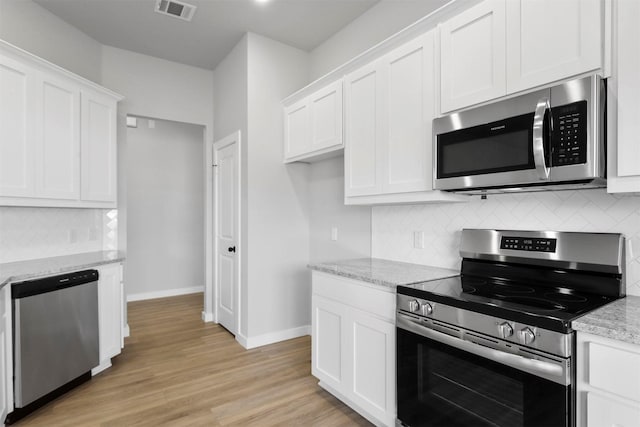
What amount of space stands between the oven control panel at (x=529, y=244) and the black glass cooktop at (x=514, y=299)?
0.61ft

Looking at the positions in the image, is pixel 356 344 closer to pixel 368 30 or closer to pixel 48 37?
pixel 368 30

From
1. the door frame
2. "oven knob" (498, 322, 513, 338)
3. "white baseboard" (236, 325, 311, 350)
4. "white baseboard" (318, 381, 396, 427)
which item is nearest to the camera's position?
"oven knob" (498, 322, 513, 338)

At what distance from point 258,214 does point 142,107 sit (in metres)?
1.87

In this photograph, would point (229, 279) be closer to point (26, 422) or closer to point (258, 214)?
point (258, 214)

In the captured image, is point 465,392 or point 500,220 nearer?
point 465,392

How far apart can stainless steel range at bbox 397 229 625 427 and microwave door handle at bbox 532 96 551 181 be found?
0.43 meters

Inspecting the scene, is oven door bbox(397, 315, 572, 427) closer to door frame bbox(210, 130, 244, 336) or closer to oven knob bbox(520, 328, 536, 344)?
oven knob bbox(520, 328, 536, 344)

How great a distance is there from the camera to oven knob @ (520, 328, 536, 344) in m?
1.31

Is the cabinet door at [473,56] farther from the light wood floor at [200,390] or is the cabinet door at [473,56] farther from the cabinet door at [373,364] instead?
the light wood floor at [200,390]

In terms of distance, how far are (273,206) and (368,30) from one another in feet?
6.20

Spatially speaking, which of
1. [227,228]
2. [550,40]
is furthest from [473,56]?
[227,228]

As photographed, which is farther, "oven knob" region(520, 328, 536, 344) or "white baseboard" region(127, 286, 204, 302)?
"white baseboard" region(127, 286, 204, 302)

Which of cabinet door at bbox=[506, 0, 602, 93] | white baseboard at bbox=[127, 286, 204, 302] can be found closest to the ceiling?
cabinet door at bbox=[506, 0, 602, 93]

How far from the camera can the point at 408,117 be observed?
2.21m
